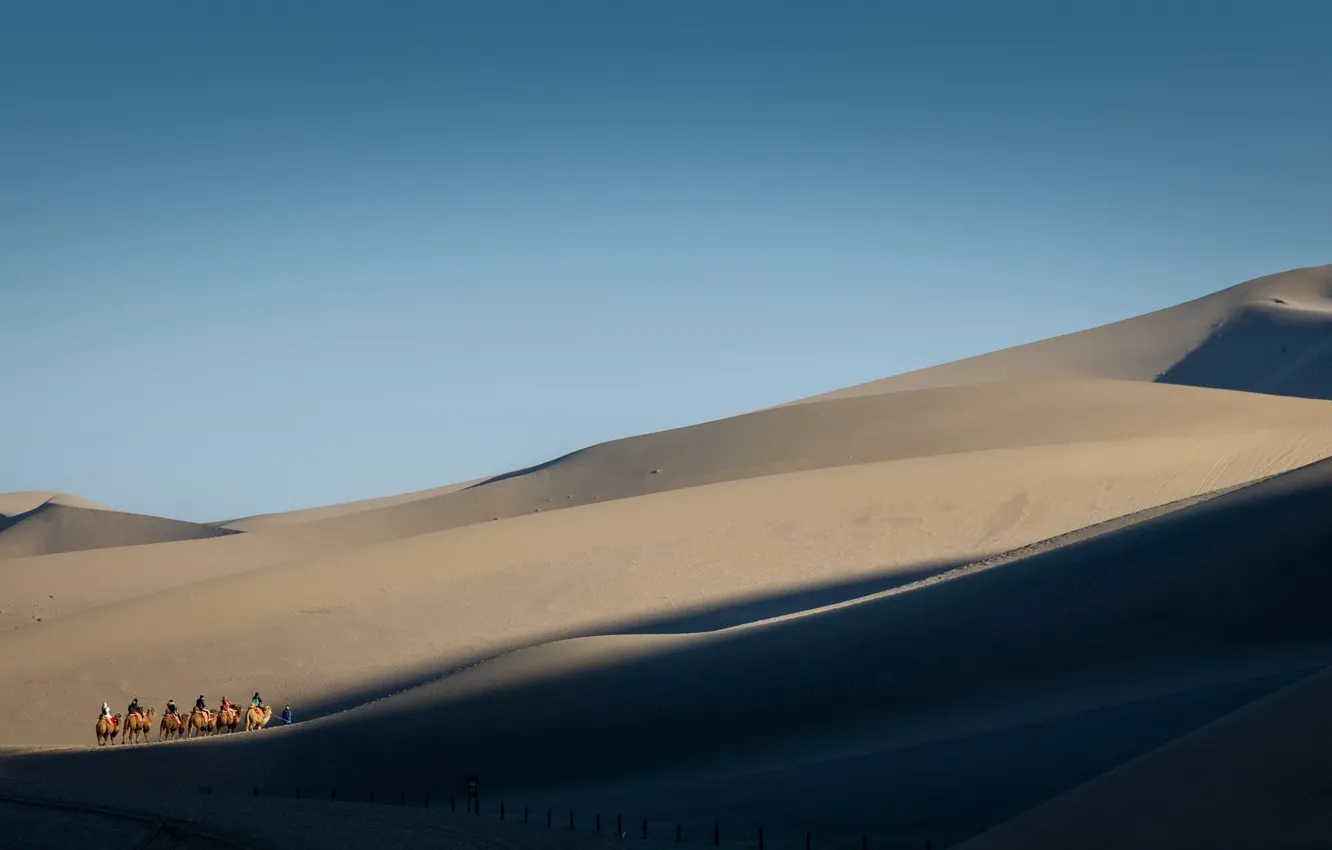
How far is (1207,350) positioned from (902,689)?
67.7 m

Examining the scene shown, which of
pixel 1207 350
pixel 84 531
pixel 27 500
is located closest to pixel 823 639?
pixel 1207 350

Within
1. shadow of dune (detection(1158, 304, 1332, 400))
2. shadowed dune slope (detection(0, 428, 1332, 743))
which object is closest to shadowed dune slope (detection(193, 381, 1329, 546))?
shadowed dune slope (detection(0, 428, 1332, 743))

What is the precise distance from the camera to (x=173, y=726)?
79.5ft

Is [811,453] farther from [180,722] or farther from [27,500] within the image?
[27,500]

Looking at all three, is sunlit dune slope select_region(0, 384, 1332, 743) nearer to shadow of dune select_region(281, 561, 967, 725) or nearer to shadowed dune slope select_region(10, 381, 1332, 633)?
shadow of dune select_region(281, 561, 967, 725)

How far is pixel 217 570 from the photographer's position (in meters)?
49.2

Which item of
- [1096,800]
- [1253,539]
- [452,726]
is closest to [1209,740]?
[1096,800]

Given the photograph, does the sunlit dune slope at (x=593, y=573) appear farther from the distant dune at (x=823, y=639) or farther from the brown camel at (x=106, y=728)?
the brown camel at (x=106, y=728)

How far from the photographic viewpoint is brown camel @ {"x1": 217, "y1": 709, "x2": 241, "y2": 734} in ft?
80.9

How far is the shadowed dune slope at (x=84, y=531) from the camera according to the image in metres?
76.6

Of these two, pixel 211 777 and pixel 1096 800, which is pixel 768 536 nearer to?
pixel 211 777

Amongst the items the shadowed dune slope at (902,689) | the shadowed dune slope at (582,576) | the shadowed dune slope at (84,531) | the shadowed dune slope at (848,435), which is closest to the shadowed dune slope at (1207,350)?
the shadowed dune slope at (848,435)

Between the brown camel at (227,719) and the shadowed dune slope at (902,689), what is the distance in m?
2.13

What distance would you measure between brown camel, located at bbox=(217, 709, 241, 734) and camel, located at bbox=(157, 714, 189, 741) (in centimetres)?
55
